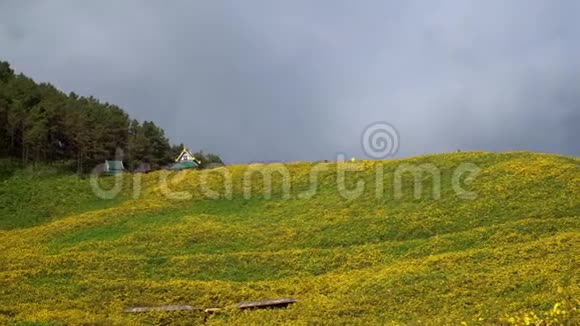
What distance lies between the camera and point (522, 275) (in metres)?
24.2

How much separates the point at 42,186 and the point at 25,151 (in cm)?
3229

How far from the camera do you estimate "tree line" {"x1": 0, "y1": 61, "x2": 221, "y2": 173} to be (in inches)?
3076

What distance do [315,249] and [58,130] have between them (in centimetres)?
5797

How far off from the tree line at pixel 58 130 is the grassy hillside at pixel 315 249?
2939 cm

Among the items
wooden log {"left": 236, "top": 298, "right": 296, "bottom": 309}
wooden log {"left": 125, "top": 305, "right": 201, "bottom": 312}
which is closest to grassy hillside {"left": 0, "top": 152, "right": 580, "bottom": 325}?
wooden log {"left": 125, "top": 305, "right": 201, "bottom": 312}

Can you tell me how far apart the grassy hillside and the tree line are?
96.4 ft

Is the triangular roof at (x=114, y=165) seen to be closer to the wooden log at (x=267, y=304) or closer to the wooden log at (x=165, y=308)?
the wooden log at (x=165, y=308)

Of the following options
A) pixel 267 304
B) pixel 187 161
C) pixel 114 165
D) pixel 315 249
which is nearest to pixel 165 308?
pixel 267 304

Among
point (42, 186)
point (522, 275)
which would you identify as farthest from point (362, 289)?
point (42, 186)

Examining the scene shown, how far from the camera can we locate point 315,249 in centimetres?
3353

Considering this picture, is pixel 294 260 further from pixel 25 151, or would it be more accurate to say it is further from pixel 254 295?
pixel 25 151

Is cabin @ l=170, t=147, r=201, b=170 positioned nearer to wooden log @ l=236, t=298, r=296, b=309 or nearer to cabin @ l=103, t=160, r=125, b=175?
cabin @ l=103, t=160, r=125, b=175

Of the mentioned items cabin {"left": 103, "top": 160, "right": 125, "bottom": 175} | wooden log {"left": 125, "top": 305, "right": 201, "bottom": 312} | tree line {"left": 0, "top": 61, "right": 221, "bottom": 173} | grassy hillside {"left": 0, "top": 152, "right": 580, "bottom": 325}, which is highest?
tree line {"left": 0, "top": 61, "right": 221, "bottom": 173}

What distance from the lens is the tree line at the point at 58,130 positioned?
7812cm
